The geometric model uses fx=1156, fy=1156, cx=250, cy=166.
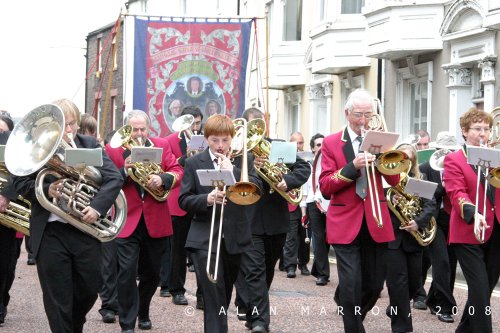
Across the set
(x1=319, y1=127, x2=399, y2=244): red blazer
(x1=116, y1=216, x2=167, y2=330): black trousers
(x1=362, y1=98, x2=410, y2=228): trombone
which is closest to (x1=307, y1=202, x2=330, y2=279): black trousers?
(x1=116, y1=216, x2=167, y2=330): black trousers

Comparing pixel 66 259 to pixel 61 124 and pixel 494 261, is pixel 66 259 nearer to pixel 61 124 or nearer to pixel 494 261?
pixel 61 124

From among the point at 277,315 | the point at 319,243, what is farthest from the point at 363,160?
the point at 319,243

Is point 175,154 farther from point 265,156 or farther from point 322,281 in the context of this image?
point 322,281

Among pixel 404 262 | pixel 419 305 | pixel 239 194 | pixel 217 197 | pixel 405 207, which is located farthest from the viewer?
pixel 419 305

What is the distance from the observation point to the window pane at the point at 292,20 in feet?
102

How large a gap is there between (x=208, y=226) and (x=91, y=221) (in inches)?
41.8

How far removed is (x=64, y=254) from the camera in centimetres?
782

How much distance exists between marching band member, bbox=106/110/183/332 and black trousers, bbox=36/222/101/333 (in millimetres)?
2067

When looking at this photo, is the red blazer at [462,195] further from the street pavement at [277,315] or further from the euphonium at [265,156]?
the euphonium at [265,156]

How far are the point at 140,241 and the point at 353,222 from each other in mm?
2334

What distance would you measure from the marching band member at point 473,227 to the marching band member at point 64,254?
9.03 feet

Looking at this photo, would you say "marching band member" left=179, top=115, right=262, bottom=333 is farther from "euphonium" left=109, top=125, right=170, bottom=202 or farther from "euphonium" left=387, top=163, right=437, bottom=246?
"euphonium" left=387, top=163, right=437, bottom=246

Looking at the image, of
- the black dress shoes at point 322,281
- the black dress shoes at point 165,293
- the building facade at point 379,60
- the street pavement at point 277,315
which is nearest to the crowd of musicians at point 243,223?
the street pavement at point 277,315

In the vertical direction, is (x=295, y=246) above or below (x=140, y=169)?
below
